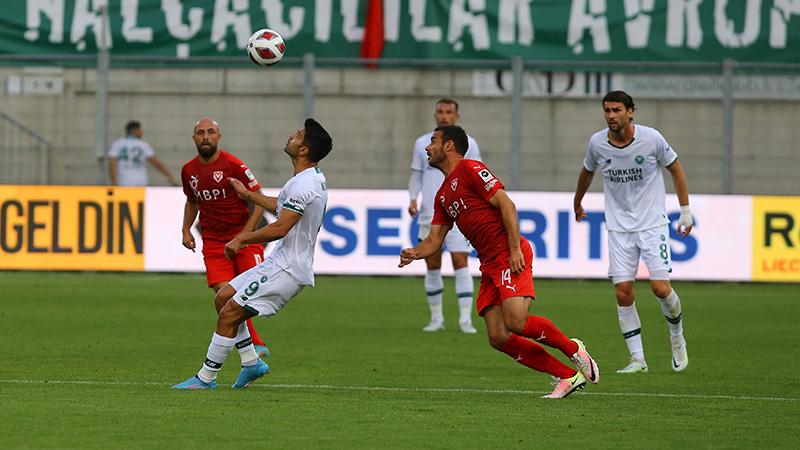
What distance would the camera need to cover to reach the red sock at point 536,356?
1073cm

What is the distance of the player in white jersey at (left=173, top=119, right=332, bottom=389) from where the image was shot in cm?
1070

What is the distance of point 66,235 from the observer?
74.8ft

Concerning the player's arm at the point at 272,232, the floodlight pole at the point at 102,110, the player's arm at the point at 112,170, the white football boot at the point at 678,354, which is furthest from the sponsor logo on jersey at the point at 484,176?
the player's arm at the point at 112,170

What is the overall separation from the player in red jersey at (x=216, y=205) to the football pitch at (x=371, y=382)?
74 centimetres

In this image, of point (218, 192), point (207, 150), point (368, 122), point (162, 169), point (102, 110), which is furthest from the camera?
point (368, 122)

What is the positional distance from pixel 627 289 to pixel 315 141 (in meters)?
3.31

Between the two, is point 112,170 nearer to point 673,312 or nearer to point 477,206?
point 673,312

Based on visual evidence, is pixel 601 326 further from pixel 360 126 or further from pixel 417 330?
pixel 360 126

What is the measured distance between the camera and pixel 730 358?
14.0 meters

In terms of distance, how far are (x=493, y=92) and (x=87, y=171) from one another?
671 cm

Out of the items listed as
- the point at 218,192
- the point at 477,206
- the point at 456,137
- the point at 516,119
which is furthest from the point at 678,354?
the point at 516,119

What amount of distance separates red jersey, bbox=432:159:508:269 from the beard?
10.3 ft

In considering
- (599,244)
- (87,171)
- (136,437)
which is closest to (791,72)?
(599,244)

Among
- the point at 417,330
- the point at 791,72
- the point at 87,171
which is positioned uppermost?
the point at 791,72
